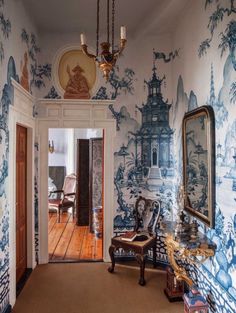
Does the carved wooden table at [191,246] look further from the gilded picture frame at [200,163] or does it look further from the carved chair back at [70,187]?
the carved chair back at [70,187]

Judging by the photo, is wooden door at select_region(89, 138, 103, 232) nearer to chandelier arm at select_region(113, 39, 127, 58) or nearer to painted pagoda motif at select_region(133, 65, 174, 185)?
painted pagoda motif at select_region(133, 65, 174, 185)

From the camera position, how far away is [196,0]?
3.22m

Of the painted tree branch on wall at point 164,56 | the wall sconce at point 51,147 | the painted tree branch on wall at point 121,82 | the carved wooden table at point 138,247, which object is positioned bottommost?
the carved wooden table at point 138,247

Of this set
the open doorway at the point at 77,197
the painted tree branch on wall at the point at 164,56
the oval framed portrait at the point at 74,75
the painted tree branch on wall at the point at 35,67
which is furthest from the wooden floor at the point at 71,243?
the painted tree branch on wall at the point at 164,56

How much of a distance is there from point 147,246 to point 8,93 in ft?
8.34

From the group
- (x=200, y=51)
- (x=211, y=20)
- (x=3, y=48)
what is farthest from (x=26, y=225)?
(x=211, y=20)

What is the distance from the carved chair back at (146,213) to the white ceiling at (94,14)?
2545 millimetres

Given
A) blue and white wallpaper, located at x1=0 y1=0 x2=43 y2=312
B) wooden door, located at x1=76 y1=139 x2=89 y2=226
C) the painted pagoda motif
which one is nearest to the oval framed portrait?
the painted pagoda motif

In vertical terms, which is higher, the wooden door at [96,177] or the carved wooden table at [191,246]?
the wooden door at [96,177]

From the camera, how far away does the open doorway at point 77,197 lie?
5.09m

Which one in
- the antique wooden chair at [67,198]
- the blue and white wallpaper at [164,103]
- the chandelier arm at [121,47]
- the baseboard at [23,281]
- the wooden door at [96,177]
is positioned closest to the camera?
the chandelier arm at [121,47]

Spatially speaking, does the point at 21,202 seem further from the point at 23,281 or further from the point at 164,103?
the point at 164,103

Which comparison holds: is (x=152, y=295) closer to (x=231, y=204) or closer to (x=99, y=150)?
(x=231, y=204)

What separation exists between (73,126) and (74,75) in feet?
2.60
